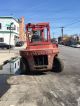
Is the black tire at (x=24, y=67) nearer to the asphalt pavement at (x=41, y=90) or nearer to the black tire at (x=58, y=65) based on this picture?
the asphalt pavement at (x=41, y=90)

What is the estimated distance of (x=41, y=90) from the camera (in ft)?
43.7

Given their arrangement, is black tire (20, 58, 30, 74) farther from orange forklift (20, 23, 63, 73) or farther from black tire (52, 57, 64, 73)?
black tire (52, 57, 64, 73)

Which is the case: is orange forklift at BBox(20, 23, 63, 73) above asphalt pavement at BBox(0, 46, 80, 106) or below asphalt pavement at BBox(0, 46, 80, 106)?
above

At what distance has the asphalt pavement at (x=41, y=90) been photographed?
11.1 meters

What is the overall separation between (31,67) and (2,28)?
208 ft

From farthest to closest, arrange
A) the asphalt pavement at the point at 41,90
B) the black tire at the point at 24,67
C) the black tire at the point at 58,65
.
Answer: the black tire at the point at 58,65
the black tire at the point at 24,67
the asphalt pavement at the point at 41,90

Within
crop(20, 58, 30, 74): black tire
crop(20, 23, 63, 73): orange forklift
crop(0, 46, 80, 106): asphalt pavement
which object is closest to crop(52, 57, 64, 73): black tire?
crop(20, 23, 63, 73): orange forklift

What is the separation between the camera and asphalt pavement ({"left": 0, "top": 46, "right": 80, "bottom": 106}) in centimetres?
1113

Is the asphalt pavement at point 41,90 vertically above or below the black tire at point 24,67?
below

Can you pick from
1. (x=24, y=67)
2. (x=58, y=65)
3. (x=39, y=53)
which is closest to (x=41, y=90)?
(x=39, y=53)

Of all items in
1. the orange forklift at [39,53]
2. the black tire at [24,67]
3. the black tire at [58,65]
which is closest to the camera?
the orange forklift at [39,53]

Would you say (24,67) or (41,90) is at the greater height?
(24,67)

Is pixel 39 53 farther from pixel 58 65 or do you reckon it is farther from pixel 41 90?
pixel 41 90

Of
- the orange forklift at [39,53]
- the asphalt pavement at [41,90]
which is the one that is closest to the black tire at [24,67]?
the orange forklift at [39,53]
